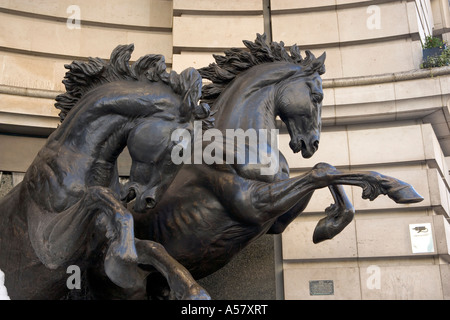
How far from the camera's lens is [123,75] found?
3.83 metres

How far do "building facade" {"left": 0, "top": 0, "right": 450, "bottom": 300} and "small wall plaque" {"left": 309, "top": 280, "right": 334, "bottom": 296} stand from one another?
13 mm

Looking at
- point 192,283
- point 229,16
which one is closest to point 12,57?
point 229,16

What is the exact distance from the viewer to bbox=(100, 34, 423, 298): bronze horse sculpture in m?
3.89

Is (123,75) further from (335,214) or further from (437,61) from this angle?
(437,61)

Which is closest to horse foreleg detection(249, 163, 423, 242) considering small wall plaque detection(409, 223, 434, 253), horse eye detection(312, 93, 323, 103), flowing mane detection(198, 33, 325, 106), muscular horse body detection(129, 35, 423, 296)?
muscular horse body detection(129, 35, 423, 296)

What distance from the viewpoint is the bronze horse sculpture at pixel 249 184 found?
3893 millimetres

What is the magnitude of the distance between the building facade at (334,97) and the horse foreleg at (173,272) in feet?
10.3

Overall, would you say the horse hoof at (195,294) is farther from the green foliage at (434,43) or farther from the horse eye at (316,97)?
the green foliage at (434,43)

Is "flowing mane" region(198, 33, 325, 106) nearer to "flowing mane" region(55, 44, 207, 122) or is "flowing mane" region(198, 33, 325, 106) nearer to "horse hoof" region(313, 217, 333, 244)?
"flowing mane" region(55, 44, 207, 122)

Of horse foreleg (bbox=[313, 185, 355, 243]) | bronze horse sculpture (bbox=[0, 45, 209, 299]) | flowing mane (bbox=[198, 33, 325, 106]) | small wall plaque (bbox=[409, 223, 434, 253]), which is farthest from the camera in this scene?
small wall plaque (bbox=[409, 223, 434, 253])

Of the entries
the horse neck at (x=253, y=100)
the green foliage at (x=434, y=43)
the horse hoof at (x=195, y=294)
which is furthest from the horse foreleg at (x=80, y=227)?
the green foliage at (x=434, y=43)

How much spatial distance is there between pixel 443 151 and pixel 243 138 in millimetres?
5292

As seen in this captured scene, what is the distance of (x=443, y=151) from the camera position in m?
8.38

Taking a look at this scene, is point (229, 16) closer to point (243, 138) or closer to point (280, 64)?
point (280, 64)
